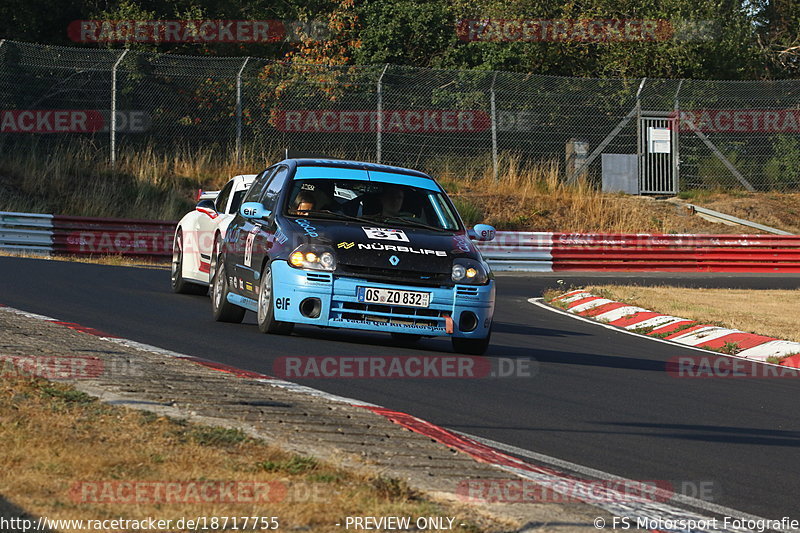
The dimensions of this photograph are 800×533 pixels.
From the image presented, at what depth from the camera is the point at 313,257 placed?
35.1 feet

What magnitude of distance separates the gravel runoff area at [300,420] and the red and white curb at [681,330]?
7.22 m

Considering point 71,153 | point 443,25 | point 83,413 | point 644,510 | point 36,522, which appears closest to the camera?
point 36,522

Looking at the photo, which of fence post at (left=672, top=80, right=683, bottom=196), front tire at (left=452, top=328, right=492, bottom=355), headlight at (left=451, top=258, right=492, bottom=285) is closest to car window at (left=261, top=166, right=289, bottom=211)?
headlight at (left=451, top=258, right=492, bottom=285)

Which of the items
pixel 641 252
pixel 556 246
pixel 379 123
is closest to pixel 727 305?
pixel 556 246

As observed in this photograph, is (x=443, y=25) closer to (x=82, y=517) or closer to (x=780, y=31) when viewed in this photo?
(x=780, y=31)

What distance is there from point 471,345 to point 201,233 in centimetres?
479

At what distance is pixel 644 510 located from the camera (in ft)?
18.3

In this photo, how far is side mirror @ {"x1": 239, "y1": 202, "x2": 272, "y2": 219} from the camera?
11594 mm

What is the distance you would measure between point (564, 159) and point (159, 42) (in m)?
10.4

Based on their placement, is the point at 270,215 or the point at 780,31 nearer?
the point at 270,215

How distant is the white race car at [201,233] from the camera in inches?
570

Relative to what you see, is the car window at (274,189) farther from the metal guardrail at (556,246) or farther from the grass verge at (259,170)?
the grass verge at (259,170)

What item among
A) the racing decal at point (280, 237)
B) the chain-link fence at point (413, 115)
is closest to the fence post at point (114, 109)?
the chain-link fence at point (413, 115)

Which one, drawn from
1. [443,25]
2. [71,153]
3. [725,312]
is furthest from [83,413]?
[443,25]
